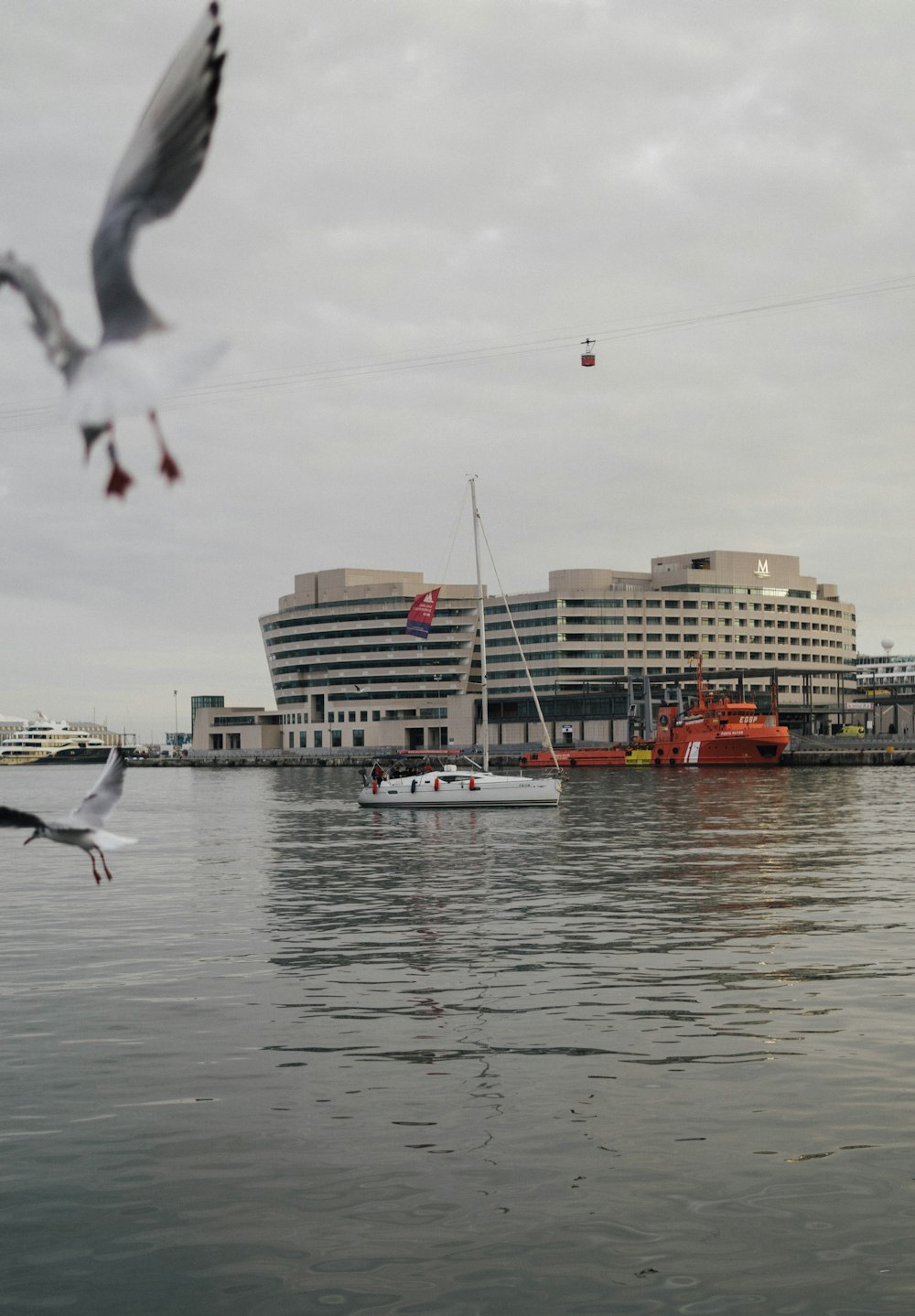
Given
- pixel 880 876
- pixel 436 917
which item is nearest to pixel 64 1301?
pixel 436 917

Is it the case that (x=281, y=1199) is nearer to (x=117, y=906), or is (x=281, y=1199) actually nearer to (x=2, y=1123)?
(x=2, y=1123)

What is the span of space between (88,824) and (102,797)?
0.31m

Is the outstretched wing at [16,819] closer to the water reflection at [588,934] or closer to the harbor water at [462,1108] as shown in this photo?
the harbor water at [462,1108]

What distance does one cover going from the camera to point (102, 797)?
11.2ft

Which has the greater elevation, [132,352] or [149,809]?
[132,352]

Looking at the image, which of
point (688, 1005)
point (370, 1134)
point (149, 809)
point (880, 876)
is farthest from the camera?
point (149, 809)

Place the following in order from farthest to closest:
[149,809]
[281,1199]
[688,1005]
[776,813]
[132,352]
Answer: [149,809], [776,813], [688,1005], [281,1199], [132,352]

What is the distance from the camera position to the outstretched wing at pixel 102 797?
10.4 feet

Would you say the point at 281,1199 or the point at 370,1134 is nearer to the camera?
the point at 281,1199

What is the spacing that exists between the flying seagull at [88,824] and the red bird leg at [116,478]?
0.72 metres

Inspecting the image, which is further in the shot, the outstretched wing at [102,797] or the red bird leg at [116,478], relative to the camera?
the outstretched wing at [102,797]

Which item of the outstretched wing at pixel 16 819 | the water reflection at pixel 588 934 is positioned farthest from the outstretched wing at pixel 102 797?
the water reflection at pixel 588 934

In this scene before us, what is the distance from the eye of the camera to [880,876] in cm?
7631

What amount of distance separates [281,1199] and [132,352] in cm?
2600
